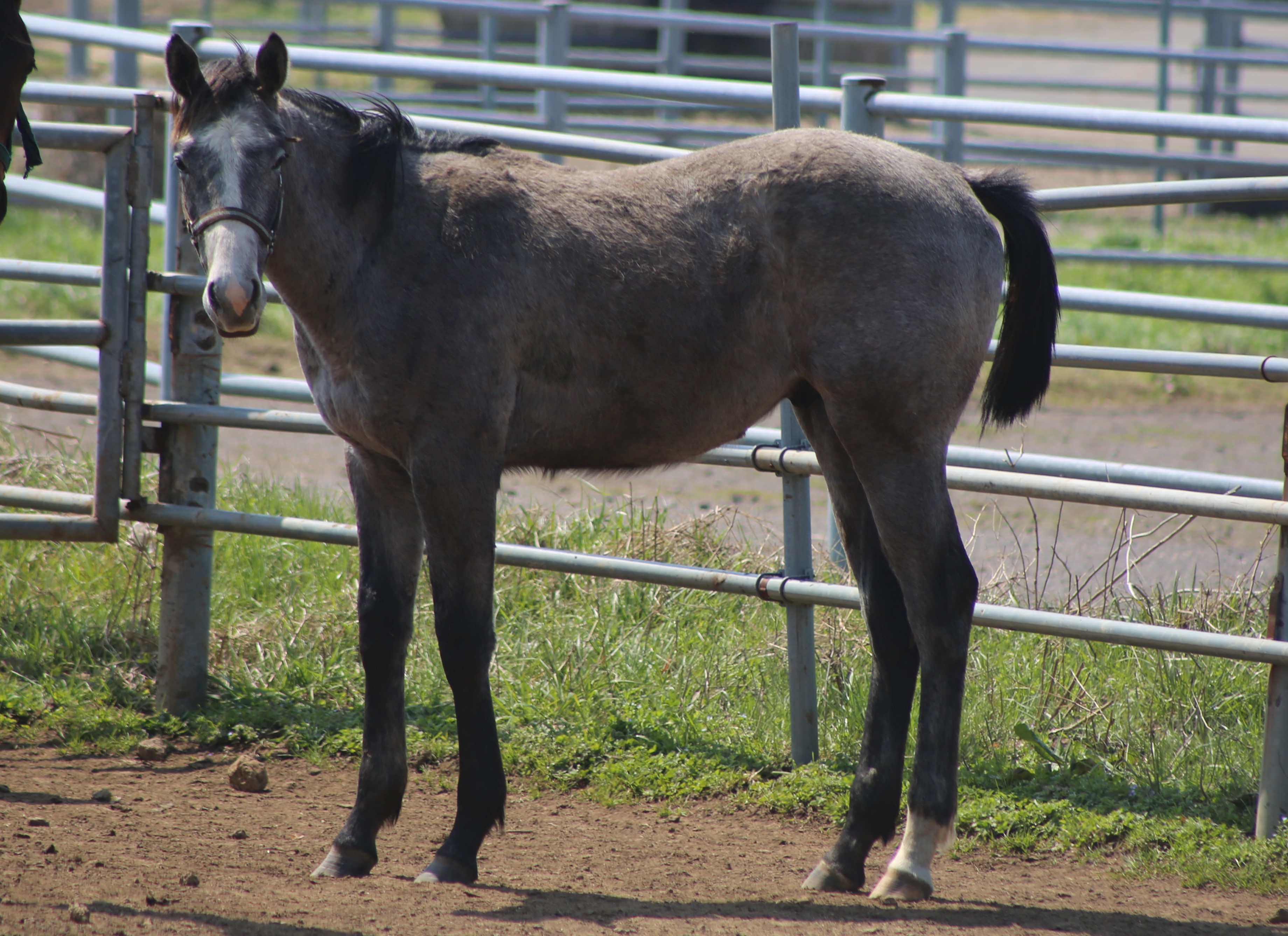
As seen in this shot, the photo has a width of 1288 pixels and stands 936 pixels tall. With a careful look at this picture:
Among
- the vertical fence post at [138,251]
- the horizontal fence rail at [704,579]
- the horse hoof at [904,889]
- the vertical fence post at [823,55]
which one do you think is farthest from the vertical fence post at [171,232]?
the vertical fence post at [823,55]

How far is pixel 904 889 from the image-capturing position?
3162mm

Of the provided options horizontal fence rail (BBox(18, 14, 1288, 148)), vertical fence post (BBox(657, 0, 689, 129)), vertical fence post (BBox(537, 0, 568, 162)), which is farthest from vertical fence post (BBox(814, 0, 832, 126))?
horizontal fence rail (BBox(18, 14, 1288, 148))

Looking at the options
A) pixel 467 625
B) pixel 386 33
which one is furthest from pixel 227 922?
pixel 386 33

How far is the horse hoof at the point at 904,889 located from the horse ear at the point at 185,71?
2390mm

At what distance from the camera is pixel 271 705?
4.41 metres

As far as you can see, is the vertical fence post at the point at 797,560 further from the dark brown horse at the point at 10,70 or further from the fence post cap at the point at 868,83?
the dark brown horse at the point at 10,70

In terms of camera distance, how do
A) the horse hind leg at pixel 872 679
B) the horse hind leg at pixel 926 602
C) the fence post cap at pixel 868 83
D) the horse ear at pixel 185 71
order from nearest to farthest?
the horse ear at pixel 185 71 < the horse hind leg at pixel 926 602 < the horse hind leg at pixel 872 679 < the fence post cap at pixel 868 83

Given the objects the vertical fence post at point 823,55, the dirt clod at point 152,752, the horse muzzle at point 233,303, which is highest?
the vertical fence post at point 823,55

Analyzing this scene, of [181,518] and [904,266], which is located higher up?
[904,266]

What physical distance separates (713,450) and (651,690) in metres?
1.00

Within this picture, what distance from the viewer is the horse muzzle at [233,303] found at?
267 centimetres

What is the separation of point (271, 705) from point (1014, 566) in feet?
8.96

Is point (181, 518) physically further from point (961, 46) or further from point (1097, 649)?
point (961, 46)

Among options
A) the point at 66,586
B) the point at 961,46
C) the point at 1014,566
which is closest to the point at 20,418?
→ the point at 66,586
